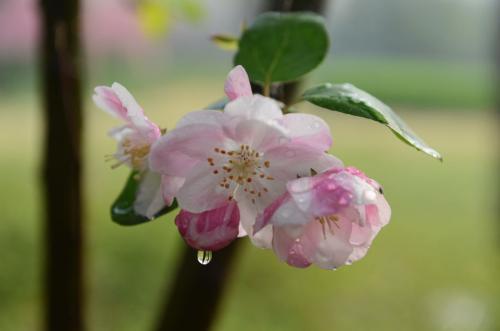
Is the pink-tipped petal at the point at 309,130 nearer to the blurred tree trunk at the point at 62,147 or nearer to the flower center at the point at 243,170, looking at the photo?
the flower center at the point at 243,170

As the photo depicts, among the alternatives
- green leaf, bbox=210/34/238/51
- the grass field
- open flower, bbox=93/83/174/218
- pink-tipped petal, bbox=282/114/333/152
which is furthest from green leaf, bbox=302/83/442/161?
the grass field

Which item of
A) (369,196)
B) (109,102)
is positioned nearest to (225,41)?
(109,102)

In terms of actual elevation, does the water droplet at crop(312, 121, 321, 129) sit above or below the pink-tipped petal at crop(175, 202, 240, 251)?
above

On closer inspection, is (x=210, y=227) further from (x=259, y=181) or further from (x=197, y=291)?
(x=197, y=291)

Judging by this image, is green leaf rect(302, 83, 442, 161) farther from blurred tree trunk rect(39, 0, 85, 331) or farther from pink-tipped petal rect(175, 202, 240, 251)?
blurred tree trunk rect(39, 0, 85, 331)

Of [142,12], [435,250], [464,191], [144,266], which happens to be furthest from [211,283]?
[464,191]

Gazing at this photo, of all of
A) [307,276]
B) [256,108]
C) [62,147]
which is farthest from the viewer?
[307,276]
